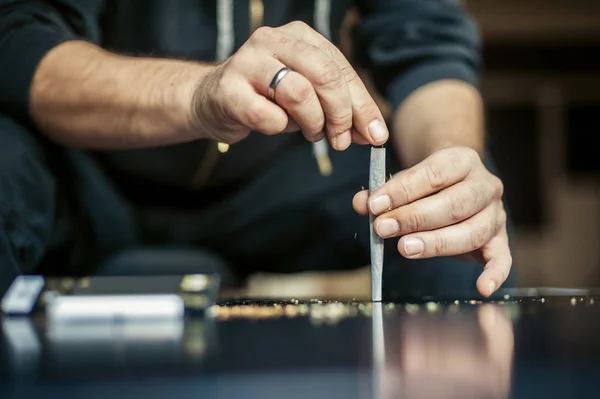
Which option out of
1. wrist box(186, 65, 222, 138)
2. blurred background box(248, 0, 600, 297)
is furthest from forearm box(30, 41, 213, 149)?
blurred background box(248, 0, 600, 297)

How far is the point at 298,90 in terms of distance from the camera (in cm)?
45

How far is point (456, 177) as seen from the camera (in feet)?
1.75

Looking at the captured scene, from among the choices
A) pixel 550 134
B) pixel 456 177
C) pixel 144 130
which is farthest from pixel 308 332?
pixel 550 134

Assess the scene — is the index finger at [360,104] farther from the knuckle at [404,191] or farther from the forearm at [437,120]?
the forearm at [437,120]

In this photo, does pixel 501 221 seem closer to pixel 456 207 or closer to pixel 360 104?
pixel 456 207

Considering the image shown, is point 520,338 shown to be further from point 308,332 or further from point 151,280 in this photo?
point 151,280

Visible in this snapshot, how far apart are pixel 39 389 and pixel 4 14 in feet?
1.95

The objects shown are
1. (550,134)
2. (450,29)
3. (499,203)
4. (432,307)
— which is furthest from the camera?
(550,134)

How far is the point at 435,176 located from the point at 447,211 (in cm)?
3

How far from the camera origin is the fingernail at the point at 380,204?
471 mm

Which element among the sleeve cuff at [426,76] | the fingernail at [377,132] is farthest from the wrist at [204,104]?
the sleeve cuff at [426,76]

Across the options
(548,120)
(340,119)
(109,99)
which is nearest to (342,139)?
(340,119)

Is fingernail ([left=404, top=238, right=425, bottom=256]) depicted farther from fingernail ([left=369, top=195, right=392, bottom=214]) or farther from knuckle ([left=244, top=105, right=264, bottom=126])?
knuckle ([left=244, top=105, right=264, bottom=126])

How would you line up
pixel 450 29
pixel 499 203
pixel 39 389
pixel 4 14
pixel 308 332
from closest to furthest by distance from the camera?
pixel 39 389, pixel 308 332, pixel 499 203, pixel 4 14, pixel 450 29
